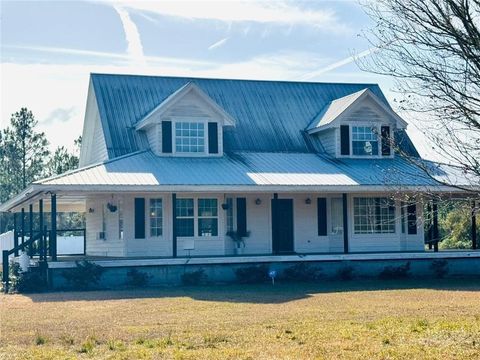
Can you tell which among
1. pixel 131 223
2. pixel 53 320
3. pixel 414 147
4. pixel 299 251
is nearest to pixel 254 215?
pixel 299 251

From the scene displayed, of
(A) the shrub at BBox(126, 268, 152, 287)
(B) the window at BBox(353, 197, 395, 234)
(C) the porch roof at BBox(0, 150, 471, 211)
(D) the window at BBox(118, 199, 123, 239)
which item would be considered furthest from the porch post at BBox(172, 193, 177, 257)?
(B) the window at BBox(353, 197, 395, 234)

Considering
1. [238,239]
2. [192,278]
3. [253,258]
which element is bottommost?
[192,278]

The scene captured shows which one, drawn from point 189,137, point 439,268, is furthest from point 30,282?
point 439,268

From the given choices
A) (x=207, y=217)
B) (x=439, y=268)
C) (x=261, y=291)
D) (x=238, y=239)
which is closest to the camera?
(x=261, y=291)

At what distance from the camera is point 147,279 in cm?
2119

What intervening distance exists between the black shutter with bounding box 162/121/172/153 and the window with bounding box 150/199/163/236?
6.94 ft

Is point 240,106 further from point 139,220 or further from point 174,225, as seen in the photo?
point 174,225

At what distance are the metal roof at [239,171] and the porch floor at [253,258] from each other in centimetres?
218

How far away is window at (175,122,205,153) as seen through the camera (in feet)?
82.9

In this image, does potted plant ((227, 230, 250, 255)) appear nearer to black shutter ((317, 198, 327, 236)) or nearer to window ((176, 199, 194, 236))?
window ((176, 199, 194, 236))

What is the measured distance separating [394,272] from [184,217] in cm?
683

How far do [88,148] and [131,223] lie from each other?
298 inches

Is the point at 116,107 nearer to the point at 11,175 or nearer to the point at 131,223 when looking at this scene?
the point at 131,223

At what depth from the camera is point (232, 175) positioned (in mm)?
23438
